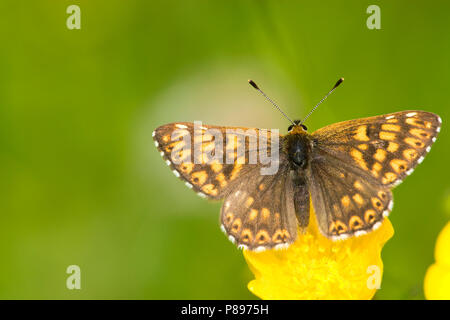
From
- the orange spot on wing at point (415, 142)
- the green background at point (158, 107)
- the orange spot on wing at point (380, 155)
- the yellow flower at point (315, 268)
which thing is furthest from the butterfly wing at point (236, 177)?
the green background at point (158, 107)

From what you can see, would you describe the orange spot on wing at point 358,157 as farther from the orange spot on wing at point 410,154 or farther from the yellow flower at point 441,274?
the yellow flower at point 441,274

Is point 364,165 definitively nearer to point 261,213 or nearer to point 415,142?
point 415,142

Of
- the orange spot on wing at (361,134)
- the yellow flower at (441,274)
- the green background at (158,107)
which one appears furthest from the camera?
the green background at (158,107)

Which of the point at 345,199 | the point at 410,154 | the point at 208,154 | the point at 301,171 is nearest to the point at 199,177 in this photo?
the point at 208,154

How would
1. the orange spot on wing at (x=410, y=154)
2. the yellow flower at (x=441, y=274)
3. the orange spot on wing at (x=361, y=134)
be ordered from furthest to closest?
the orange spot on wing at (x=361, y=134) < the orange spot on wing at (x=410, y=154) < the yellow flower at (x=441, y=274)

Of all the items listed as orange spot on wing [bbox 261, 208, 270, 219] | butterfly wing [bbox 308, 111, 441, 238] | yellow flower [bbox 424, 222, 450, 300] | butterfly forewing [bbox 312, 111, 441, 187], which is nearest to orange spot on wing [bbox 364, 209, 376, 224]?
butterfly wing [bbox 308, 111, 441, 238]

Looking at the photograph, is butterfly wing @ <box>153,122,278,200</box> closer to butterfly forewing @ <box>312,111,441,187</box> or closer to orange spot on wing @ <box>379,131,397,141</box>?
butterfly forewing @ <box>312,111,441,187</box>
